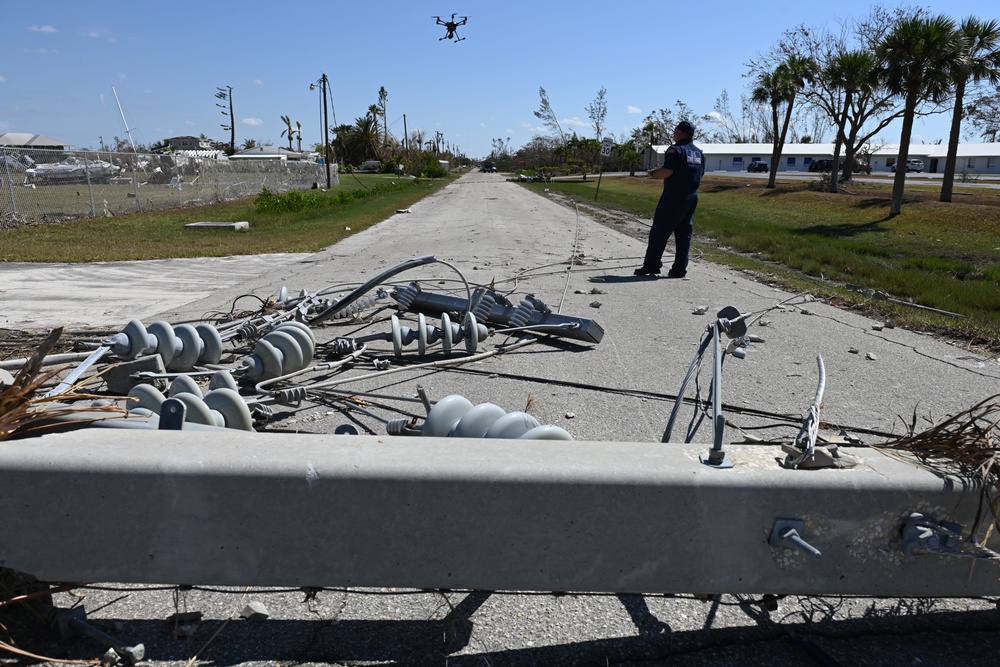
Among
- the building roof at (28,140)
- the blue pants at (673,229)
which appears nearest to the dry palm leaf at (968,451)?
the blue pants at (673,229)

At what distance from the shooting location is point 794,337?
727 cm

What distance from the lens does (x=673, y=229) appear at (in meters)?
11.1

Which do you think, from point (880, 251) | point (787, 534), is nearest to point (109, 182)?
point (880, 251)

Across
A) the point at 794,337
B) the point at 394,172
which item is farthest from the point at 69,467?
the point at 394,172

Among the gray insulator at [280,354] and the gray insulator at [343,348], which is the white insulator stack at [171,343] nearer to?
the gray insulator at [280,354]

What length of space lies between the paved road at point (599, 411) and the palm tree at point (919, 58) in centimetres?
1872

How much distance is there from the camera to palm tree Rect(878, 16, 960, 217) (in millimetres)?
25406

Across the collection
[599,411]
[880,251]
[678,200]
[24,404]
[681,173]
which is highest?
[681,173]

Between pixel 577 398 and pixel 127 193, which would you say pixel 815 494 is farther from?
pixel 127 193

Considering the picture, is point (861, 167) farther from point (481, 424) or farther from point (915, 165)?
point (481, 424)

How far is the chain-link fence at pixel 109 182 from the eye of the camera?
23.2 metres

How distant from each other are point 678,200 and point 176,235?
13251mm

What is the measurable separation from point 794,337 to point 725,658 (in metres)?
5.32

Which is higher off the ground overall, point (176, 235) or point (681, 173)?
point (681, 173)
